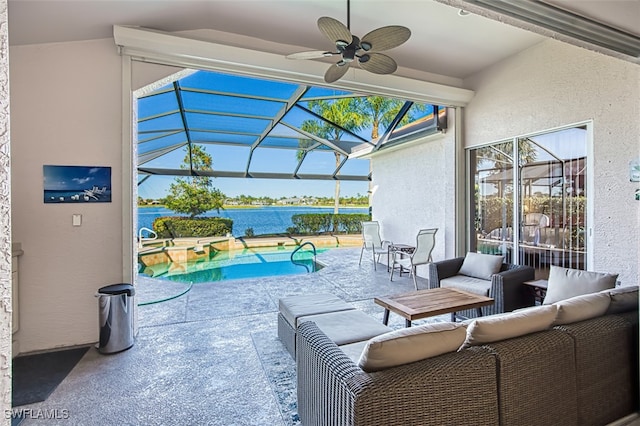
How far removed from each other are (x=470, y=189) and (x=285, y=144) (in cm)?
548

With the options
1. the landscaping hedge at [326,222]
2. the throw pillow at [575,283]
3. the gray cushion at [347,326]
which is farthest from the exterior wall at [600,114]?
the landscaping hedge at [326,222]

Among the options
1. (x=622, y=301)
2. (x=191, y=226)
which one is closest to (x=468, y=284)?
(x=622, y=301)

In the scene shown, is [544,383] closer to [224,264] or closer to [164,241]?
[224,264]

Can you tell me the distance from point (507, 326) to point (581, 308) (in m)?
0.68

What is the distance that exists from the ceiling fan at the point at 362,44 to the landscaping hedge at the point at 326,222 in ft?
31.6

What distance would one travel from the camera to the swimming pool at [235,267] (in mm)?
7270

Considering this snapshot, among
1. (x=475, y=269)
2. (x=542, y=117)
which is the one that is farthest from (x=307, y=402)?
(x=542, y=117)

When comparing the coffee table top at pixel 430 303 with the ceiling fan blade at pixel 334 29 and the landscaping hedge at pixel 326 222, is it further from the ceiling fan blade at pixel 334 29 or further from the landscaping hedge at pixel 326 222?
the landscaping hedge at pixel 326 222

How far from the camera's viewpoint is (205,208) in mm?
11547

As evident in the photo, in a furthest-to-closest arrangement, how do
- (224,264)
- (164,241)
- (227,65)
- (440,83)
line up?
1. (164,241)
2. (224,264)
3. (440,83)
4. (227,65)

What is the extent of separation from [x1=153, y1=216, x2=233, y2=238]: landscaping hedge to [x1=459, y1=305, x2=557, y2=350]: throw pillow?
10645mm

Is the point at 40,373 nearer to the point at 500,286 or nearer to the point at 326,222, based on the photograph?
the point at 500,286

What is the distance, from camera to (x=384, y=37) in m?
2.80

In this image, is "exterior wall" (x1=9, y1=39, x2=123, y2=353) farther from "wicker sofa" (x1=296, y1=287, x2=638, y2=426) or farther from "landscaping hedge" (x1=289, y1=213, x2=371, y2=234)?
"landscaping hedge" (x1=289, y1=213, x2=371, y2=234)
